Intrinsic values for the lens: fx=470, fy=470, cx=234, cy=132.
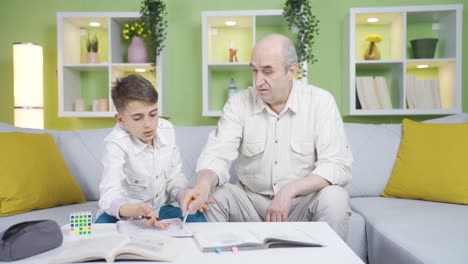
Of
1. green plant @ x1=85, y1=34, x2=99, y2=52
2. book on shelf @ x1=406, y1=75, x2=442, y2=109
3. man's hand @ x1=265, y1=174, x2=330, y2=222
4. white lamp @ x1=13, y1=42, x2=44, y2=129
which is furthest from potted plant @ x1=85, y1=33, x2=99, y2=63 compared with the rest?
book on shelf @ x1=406, y1=75, x2=442, y2=109

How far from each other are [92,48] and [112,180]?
6.62 feet

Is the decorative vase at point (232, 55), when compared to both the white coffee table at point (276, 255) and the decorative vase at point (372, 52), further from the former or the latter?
the white coffee table at point (276, 255)

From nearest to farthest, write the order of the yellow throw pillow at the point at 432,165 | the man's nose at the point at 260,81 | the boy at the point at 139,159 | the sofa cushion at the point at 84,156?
the boy at the point at 139,159 → the man's nose at the point at 260,81 → the yellow throw pillow at the point at 432,165 → the sofa cushion at the point at 84,156

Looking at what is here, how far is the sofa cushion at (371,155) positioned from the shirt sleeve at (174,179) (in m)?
1.00

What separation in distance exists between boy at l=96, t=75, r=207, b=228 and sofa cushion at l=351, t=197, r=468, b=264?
0.68m

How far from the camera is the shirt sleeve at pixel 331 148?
1.90 m

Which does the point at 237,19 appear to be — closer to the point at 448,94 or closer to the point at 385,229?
the point at 448,94

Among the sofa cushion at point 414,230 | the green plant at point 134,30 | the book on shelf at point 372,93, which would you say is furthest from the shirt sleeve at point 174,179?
the book on shelf at point 372,93

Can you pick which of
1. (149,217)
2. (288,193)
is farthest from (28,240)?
(288,193)

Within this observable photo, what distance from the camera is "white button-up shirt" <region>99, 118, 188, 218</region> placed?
1688 mm

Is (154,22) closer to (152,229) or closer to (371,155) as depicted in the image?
(371,155)

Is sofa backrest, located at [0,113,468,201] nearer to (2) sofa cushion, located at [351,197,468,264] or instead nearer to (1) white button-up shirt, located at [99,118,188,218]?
(2) sofa cushion, located at [351,197,468,264]

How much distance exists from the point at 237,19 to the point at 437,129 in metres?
1.59

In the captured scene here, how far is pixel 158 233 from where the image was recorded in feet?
4.41
